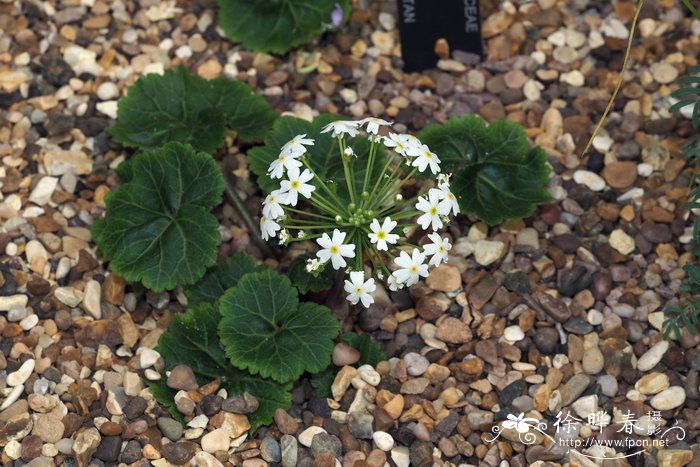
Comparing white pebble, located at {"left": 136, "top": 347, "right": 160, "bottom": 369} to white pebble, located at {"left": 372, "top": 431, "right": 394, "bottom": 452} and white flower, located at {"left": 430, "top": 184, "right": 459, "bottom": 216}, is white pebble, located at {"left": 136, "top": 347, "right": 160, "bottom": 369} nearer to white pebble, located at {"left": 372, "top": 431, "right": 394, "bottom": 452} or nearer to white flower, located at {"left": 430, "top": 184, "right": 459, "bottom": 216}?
white pebble, located at {"left": 372, "top": 431, "right": 394, "bottom": 452}

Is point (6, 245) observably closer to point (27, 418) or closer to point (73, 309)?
point (73, 309)

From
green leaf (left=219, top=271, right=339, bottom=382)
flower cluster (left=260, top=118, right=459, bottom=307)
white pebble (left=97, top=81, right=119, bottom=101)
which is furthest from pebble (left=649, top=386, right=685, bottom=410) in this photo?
white pebble (left=97, top=81, right=119, bottom=101)

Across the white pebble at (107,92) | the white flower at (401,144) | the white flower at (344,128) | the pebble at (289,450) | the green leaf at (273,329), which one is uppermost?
the white flower at (344,128)

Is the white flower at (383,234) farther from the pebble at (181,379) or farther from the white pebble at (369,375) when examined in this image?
the pebble at (181,379)

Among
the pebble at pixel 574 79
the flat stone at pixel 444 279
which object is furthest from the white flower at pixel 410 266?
the pebble at pixel 574 79

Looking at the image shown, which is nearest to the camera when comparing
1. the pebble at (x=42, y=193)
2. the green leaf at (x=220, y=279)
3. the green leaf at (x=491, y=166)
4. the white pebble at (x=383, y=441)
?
the white pebble at (x=383, y=441)

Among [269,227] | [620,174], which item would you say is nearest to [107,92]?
[269,227]

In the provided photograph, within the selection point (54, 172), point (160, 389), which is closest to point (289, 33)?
point (54, 172)

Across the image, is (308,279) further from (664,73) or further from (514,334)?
(664,73)
